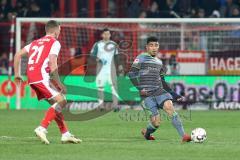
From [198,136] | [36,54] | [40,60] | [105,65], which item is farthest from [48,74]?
[105,65]

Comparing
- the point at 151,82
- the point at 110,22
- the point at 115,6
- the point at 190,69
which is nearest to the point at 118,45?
the point at 110,22

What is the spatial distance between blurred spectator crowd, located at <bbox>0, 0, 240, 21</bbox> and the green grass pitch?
27.0 ft

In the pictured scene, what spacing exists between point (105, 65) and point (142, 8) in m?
6.21

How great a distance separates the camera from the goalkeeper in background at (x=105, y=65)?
2159 centimetres

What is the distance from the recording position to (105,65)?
22.1 meters

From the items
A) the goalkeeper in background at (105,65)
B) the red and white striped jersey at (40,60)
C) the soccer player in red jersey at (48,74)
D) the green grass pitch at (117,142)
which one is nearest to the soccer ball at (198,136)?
the green grass pitch at (117,142)

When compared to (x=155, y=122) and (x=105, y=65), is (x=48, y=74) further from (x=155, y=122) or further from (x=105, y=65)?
(x=105, y=65)

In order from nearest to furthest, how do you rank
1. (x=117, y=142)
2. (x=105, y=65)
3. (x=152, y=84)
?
1. (x=117, y=142)
2. (x=152, y=84)
3. (x=105, y=65)

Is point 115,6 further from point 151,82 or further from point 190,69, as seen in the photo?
point 151,82

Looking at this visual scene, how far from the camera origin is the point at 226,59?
23.5 meters

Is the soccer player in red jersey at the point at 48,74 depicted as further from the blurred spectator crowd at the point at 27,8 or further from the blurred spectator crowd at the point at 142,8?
the blurred spectator crowd at the point at 27,8

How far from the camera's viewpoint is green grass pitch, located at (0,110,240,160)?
11.4 m

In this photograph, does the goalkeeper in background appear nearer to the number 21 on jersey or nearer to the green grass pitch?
the green grass pitch

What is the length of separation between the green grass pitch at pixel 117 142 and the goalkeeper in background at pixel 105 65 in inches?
110
